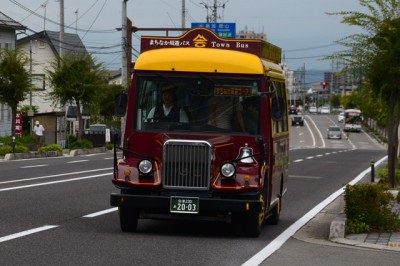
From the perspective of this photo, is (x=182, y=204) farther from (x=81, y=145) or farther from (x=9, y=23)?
(x=9, y=23)

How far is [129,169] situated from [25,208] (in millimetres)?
4058

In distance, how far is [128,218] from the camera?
44.5 ft

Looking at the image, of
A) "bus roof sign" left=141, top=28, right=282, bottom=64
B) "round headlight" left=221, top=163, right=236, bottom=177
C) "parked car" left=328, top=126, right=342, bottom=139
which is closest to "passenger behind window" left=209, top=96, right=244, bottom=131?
"round headlight" left=221, top=163, right=236, bottom=177

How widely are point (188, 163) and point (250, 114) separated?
1.30 meters

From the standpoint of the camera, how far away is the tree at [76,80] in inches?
2298

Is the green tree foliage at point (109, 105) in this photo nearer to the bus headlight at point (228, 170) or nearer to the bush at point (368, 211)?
the bush at point (368, 211)

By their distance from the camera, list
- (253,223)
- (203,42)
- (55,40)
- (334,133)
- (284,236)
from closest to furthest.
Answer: (253,223) → (284,236) → (203,42) → (55,40) → (334,133)

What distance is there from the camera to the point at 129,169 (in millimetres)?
13250

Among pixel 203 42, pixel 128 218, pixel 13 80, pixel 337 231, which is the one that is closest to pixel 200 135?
pixel 128 218

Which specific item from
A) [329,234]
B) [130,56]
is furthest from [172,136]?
[130,56]

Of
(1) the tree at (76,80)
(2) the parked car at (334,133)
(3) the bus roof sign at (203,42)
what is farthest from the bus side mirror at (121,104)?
(2) the parked car at (334,133)

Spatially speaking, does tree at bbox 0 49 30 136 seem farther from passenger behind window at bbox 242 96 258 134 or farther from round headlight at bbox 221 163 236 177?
round headlight at bbox 221 163 236 177

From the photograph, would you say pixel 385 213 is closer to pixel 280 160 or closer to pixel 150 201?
pixel 280 160

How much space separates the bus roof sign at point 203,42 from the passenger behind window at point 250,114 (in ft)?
2.69
